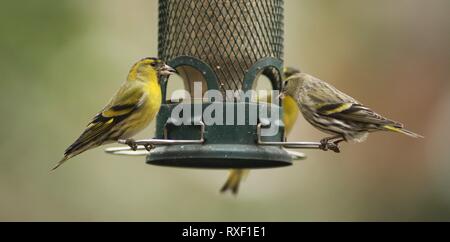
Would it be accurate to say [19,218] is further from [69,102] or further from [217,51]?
[217,51]

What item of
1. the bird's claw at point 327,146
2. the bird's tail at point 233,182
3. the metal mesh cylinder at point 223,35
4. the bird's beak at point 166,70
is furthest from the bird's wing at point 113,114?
the bird's tail at point 233,182

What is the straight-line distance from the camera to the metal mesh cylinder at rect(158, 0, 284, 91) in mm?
10477

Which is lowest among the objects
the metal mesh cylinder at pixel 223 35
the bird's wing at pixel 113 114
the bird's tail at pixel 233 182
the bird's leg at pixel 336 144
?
the bird's tail at pixel 233 182

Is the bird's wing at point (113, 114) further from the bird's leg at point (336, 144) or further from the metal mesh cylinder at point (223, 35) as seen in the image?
the bird's leg at point (336, 144)

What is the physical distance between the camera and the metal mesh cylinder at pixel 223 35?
1048 cm

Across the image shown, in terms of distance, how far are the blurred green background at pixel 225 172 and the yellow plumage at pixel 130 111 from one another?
10.6 feet

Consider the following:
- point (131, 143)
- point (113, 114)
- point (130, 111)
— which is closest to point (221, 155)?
point (131, 143)

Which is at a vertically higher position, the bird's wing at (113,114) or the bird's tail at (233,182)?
the bird's wing at (113,114)

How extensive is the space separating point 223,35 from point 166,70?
0.77 metres

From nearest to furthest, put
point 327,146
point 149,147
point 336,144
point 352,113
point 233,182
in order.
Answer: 1. point 327,146
2. point 149,147
3. point 336,144
4. point 352,113
5. point 233,182

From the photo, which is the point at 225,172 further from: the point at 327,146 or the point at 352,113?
the point at 327,146

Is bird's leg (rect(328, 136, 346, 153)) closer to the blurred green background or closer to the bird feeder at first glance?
the bird feeder

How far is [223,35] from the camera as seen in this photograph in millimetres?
10469

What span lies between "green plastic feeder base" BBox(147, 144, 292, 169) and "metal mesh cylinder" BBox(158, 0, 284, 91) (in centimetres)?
87
